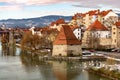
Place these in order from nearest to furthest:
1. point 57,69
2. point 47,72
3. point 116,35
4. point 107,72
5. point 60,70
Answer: point 107,72, point 47,72, point 60,70, point 57,69, point 116,35

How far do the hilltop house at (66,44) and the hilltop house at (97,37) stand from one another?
691 centimetres

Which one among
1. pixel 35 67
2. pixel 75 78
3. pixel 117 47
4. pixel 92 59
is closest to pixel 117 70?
pixel 75 78

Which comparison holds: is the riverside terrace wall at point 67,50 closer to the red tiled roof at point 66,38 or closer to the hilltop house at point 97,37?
the red tiled roof at point 66,38

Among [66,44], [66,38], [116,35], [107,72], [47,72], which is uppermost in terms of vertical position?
[116,35]

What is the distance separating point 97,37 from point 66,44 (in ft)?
29.9

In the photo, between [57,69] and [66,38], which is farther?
[66,38]

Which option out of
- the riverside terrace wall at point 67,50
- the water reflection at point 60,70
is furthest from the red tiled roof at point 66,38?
the water reflection at point 60,70

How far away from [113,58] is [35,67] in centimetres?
567

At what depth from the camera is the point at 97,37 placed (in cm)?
3722

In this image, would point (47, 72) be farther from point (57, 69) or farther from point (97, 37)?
point (97, 37)

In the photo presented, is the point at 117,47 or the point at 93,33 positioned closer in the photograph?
the point at 117,47

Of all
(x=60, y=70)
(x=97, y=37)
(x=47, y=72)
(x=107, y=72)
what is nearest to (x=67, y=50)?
(x=60, y=70)

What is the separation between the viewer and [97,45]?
36062mm

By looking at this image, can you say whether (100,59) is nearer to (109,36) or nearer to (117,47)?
(117,47)
